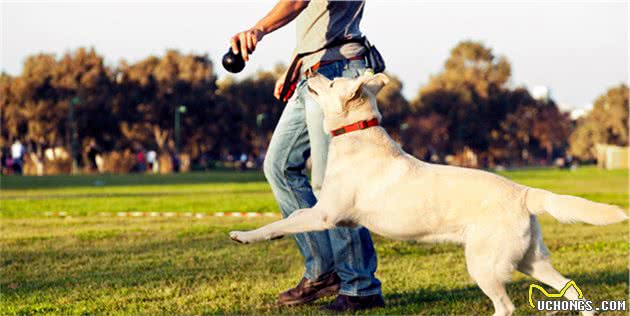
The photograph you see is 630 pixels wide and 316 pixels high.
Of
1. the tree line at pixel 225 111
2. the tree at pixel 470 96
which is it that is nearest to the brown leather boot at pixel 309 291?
the tree line at pixel 225 111

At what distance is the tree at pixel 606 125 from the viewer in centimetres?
10138

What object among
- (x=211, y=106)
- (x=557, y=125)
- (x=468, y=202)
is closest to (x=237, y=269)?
(x=468, y=202)

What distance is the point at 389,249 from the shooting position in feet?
31.6

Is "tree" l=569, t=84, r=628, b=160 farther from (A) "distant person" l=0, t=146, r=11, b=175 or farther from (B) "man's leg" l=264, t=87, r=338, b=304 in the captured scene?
(B) "man's leg" l=264, t=87, r=338, b=304

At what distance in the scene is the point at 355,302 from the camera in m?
6.02

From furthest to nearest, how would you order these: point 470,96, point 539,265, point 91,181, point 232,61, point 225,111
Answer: point 470,96, point 225,111, point 91,181, point 232,61, point 539,265

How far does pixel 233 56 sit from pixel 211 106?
6957cm

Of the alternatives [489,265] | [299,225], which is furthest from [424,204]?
[299,225]

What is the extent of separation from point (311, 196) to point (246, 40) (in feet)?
4.83

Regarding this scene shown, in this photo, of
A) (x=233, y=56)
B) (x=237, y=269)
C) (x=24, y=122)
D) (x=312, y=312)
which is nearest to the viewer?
(x=233, y=56)

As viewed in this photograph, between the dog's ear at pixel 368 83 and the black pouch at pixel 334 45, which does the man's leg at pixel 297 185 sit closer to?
the black pouch at pixel 334 45

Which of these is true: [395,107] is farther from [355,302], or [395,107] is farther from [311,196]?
[355,302]

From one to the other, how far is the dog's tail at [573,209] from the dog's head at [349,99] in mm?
1029

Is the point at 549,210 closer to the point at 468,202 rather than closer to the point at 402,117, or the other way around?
the point at 468,202
